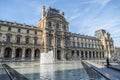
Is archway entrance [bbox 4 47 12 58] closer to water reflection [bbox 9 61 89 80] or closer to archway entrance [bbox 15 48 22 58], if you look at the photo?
archway entrance [bbox 15 48 22 58]

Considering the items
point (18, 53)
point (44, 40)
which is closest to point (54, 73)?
point (18, 53)

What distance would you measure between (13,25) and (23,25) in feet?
13.5

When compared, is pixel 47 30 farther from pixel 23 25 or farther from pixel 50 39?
pixel 23 25

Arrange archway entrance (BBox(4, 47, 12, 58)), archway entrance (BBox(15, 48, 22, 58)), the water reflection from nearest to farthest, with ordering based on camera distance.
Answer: the water reflection, archway entrance (BBox(4, 47, 12, 58)), archway entrance (BBox(15, 48, 22, 58))

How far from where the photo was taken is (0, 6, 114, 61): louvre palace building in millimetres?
43875

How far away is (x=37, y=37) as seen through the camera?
50969mm

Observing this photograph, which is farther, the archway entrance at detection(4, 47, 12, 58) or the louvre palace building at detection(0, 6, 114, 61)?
the archway entrance at detection(4, 47, 12, 58)

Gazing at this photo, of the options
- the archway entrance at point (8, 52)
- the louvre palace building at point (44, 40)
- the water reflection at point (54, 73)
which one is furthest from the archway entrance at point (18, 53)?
the water reflection at point (54, 73)

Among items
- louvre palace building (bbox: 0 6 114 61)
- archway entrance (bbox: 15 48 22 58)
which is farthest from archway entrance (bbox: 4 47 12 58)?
archway entrance (bbox: 15 48 22 58)

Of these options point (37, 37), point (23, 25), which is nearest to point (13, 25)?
point (23, 25)

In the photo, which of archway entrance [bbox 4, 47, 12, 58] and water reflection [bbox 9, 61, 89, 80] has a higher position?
archway entrance [bbox 4, 47, 12, 58]

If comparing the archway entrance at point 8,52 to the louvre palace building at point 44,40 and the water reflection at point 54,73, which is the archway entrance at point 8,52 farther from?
the water reflection at point 54,73

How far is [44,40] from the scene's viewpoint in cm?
5081

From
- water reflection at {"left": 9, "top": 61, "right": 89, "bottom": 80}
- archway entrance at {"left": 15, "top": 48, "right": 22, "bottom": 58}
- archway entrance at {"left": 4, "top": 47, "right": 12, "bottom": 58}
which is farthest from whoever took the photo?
archway entrance at {"left": 15, "top": 48, "right": 22, "bottom": 58}
